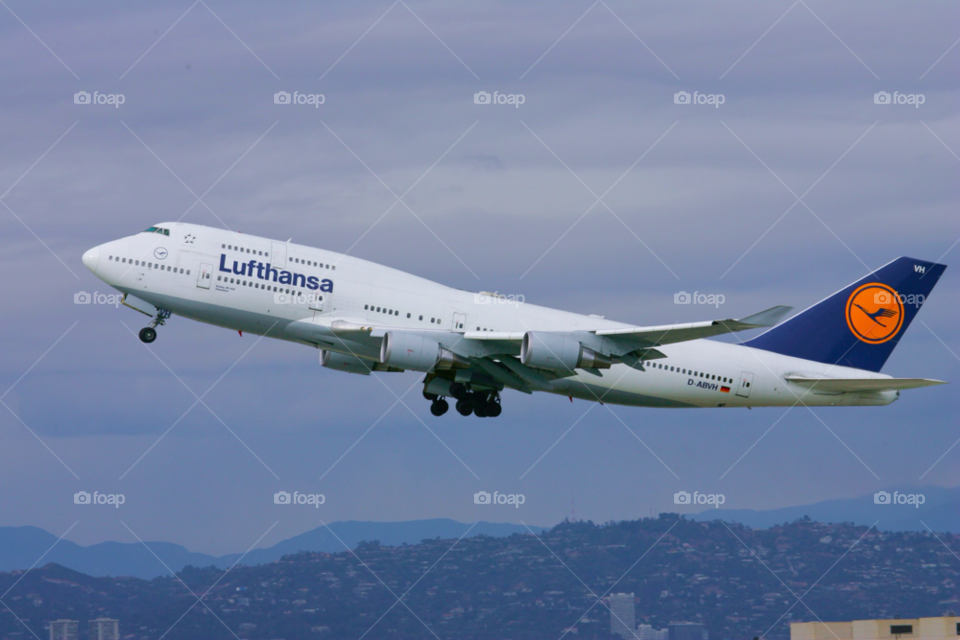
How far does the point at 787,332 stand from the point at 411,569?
5159cm

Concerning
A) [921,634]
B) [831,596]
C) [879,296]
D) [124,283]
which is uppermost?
[879,296]

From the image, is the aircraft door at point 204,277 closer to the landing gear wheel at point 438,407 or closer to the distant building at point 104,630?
the landing gear wheel at point 438,407

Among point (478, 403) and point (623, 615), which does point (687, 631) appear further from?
point (478, 403)

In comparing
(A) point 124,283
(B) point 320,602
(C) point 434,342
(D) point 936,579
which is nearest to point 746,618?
(D) point 936,579

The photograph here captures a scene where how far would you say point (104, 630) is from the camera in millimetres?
71000

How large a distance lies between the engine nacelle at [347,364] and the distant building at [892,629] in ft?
78.3

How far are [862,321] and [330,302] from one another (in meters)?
27.3

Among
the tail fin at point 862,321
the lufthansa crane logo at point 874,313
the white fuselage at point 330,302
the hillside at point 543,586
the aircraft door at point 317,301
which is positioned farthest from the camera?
the hillside at point 543,586

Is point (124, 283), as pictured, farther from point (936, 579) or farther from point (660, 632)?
point (936, 579)

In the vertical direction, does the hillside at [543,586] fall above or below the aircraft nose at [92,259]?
below

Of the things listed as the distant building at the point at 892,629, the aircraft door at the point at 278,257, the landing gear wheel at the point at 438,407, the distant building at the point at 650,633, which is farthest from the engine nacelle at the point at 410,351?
the distant building at the point at 650,633

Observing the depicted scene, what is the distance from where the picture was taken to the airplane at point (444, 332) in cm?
4512

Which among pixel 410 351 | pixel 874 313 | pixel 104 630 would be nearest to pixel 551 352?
pixel 410 351

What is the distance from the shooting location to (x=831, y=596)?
94875mm
